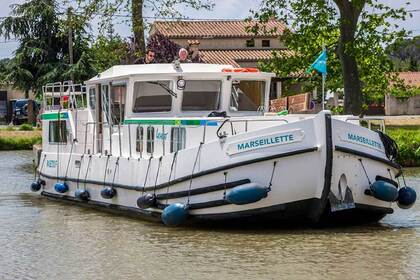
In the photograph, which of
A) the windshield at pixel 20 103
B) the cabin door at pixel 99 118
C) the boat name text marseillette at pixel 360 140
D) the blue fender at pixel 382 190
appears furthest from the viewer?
the windshield at pixel 20 103

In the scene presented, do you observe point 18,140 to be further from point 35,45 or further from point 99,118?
point 99,118

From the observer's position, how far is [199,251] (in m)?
13.9

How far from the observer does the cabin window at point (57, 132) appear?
71.4 feet

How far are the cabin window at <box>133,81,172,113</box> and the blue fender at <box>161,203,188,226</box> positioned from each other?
9.83 ft

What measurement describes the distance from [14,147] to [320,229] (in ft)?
102

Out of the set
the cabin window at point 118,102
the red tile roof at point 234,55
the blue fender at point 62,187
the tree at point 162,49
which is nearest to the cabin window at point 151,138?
the cabin window at point 118,102

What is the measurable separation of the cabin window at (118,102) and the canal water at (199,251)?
1.97m

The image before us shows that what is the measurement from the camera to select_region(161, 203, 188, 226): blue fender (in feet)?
50.5

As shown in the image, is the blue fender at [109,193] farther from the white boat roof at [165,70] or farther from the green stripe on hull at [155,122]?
the white boat roof at [165,70]

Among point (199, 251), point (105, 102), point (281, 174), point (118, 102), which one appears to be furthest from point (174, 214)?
point (105, 102)

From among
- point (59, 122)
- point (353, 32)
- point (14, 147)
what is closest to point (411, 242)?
point (59, 122)

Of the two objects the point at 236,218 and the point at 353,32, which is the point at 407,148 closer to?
the point at 353,32

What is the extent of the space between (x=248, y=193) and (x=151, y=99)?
425cm

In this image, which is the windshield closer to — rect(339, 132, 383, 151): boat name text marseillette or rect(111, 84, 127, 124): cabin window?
rect(111, 84, 127, 124): cabin window
